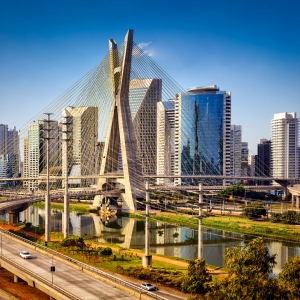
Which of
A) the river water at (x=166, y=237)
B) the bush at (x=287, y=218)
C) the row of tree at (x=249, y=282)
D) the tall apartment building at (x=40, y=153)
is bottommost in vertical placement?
the river water at (x=166, y=237)

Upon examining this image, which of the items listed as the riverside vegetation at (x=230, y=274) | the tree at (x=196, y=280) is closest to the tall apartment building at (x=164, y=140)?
the riverside vegetation at (x=230, y=274)

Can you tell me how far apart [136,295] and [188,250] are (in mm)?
15672

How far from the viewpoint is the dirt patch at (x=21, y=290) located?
19.2m

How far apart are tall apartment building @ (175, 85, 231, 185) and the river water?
37.0m

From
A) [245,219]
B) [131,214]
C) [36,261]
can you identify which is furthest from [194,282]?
[131,214]

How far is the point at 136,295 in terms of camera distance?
52.2 feet

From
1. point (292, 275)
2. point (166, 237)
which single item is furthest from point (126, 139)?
point (292, 275)

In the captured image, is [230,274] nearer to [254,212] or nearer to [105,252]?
[105,252]

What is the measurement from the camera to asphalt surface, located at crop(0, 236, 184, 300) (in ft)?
52.4

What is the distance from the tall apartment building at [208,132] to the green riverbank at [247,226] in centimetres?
3507

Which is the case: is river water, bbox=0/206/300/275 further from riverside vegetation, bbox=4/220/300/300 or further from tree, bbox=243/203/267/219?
tree, bbox=243/203/267/219

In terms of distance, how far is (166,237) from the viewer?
120 feet

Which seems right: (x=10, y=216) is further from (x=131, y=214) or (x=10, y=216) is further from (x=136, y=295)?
(x=136, y=295)

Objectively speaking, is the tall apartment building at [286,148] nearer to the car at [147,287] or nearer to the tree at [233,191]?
the tree at [233,191]
